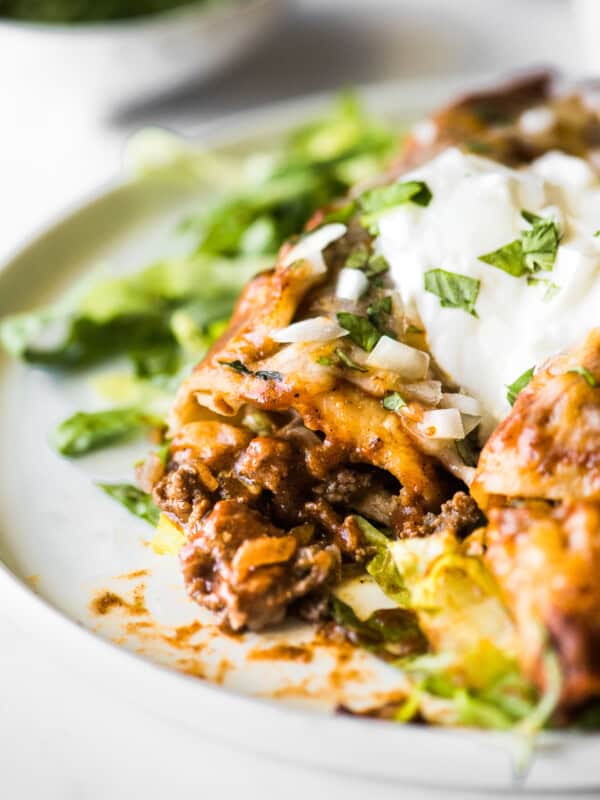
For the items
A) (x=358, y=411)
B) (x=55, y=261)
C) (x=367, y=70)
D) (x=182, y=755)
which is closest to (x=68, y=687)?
(x=182, y=755)

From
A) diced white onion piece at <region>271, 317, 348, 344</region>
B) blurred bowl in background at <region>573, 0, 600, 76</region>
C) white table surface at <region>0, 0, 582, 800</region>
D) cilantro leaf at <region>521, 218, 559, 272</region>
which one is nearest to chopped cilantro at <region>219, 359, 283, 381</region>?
diced white onion piece at <region>271, 317, 348, 344</region>

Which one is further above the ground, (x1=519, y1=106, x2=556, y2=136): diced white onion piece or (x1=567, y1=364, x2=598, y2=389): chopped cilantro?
(x1=567, y1=364, x2=598, y2=389): chopped cilantro

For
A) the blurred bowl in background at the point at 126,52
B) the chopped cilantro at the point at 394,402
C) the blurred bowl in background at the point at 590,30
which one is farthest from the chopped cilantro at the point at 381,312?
the blurred bowl in background at the point at 126,52

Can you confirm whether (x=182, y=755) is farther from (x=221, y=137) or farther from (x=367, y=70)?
(x=367, y=70)

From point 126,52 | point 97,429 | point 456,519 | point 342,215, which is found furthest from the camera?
point 126,52

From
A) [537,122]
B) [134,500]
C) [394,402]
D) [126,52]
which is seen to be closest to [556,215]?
[394,402]

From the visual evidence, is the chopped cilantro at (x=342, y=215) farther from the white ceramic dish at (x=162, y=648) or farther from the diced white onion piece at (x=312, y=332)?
the white ceramic dish at (x=162, y=648)

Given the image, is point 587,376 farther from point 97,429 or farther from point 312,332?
point 97,429

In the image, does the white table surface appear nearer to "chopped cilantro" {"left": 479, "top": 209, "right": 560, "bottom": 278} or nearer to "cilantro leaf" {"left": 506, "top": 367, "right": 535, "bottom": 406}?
"cilantro leaf" {"left": 506, "top": 367, "right": 535, "bottom": 406}
